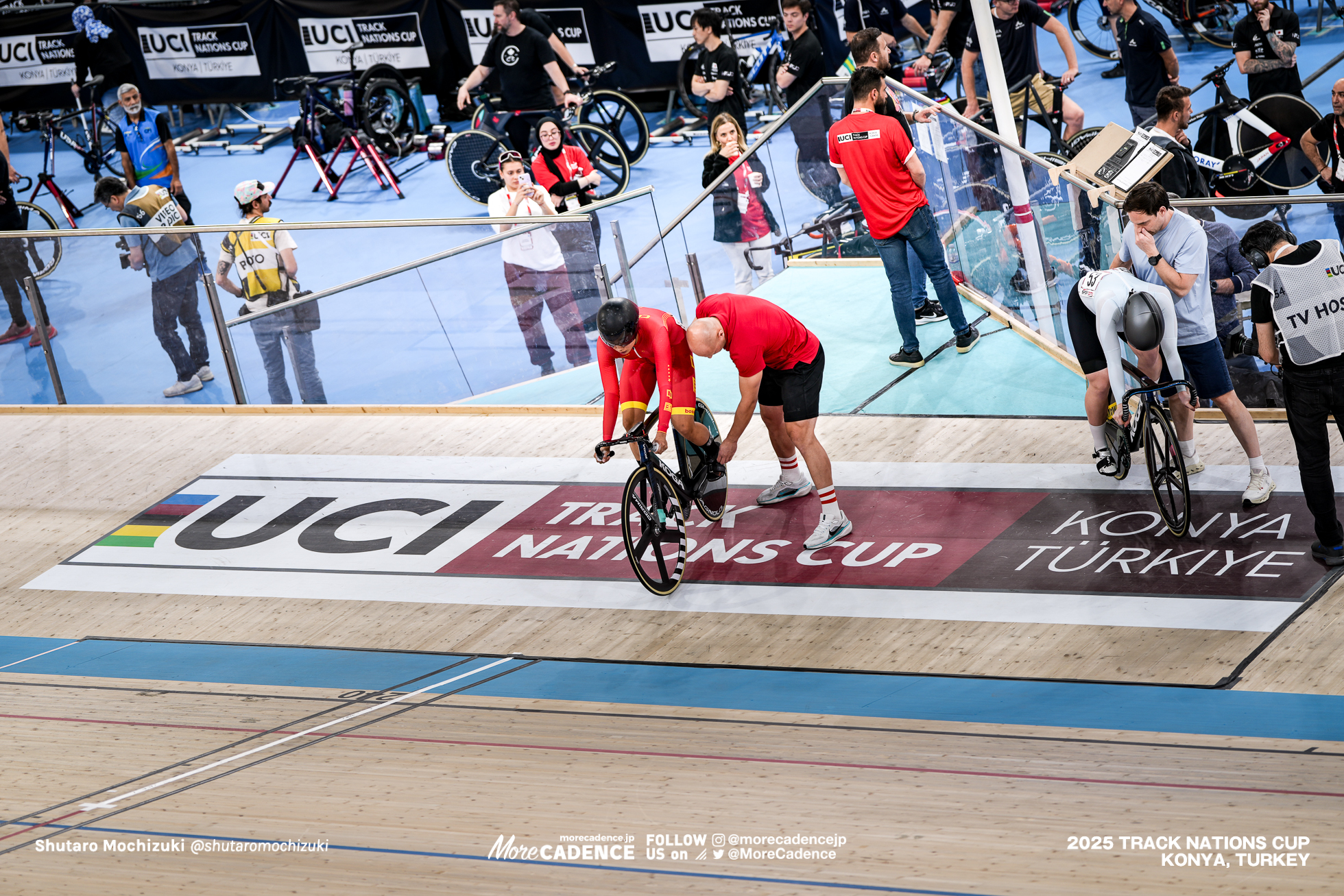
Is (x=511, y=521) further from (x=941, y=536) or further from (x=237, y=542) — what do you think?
(x=941, y=536)

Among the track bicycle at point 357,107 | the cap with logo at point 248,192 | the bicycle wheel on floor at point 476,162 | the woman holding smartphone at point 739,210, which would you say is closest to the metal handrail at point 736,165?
the woman holding smartphone at point 739,210

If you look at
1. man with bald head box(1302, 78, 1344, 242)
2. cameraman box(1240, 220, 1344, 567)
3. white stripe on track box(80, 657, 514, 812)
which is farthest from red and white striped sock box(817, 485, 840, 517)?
man with bald head box(1302, 78, 1344, 242)

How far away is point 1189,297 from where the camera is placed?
605 cm

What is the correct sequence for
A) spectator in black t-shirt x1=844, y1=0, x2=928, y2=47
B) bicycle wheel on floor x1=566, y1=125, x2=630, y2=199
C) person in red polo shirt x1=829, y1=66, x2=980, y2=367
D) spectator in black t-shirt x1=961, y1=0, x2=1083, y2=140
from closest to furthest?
person in red polo shirt x1=829, y1=66, x2=980, y2=367 < spectator in black t-shirt x1=961, y1=0, x2=1083, y2=140 < bicycle wheel on floor x1=566, y1=125, x2=630, y2=199 < spectator in black t-shirt x1=844, y1=0, x2=928, y2=47

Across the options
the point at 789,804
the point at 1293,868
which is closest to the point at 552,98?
the point at 789,804

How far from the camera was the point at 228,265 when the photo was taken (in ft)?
28.9

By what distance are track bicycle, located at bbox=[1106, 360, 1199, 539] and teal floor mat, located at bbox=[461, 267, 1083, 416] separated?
1324 millimetres

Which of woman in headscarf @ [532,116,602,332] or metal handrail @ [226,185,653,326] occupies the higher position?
woman in headscarf @ [532,116,602,332]

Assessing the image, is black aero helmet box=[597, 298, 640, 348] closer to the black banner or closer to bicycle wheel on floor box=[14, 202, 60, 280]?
bicycle wheel on floor box=[14, 202, 60, 280]

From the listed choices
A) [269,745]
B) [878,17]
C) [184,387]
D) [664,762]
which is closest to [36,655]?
[269,745]

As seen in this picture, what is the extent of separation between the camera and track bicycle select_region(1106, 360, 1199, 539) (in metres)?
5.82

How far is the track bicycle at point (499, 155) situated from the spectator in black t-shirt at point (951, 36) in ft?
10.1

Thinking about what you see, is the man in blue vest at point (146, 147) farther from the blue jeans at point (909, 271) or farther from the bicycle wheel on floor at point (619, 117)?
the blue jeans at point (909, 271)

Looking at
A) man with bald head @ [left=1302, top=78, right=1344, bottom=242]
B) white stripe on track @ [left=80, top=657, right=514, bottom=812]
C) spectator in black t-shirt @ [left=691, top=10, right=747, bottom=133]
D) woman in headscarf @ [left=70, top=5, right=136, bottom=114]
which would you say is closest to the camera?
white stripe on track @ [left=80, top=657, right=514, bottom=812]
